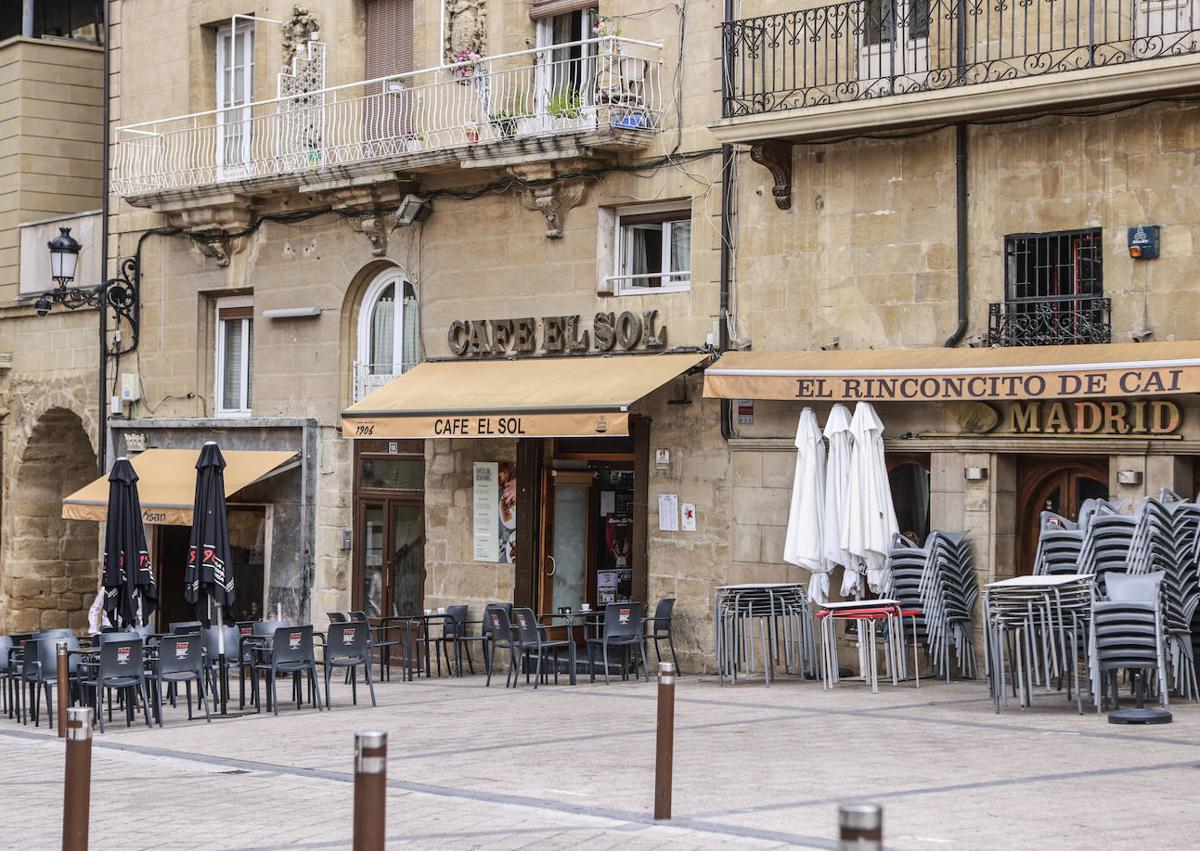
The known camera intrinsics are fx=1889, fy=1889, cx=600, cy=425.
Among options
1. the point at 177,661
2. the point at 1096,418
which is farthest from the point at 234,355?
the point at 1096,418

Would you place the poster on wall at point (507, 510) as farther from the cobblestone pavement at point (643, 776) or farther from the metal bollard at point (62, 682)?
the metal bollard at point (62, 682)

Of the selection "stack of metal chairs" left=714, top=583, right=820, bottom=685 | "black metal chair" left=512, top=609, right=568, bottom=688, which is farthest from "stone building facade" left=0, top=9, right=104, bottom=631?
"stack of metal chairs" left=714, top=583, right=820, bottom=685

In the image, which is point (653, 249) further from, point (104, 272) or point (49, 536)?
point (49, 536)

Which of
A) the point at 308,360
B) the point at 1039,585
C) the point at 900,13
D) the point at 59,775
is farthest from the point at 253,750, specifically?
the point at 308,360

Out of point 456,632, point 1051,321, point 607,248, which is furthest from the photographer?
point 456,632

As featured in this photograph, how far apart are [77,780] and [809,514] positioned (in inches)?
410

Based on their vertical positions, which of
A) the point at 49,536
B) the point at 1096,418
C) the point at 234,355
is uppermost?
the point at 234,355

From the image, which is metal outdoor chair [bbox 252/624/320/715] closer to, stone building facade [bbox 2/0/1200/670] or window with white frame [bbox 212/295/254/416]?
stone building facade [bbox 2/0/1200/670]

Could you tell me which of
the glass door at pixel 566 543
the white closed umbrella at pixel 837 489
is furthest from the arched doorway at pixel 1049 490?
the glass door at pixel 566 543

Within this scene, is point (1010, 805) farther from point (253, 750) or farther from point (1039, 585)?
point (253, 750)

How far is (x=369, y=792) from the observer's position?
5996 mm

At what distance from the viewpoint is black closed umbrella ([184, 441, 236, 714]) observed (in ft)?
60.5

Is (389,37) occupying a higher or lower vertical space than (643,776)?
higher

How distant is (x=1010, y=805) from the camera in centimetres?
954
